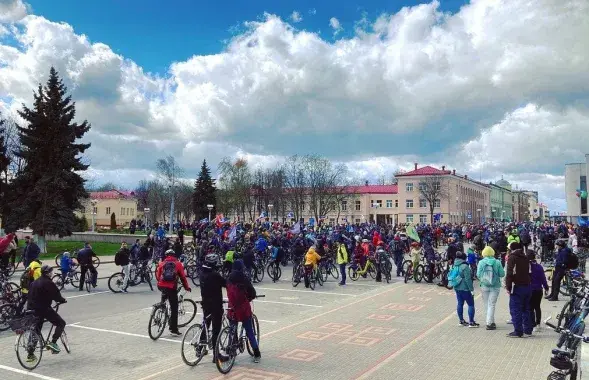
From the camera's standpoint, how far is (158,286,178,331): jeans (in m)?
10.1

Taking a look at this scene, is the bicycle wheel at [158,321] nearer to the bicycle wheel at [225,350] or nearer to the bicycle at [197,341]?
the bicycle at [197,341]

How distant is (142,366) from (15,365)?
84.2 inches

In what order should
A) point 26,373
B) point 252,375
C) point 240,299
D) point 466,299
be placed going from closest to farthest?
1. point 252,375
2. point 26,373
3. point 240,299
4. point 466,299

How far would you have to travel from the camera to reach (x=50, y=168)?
114 ft

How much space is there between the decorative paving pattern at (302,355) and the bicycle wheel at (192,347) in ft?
4.51

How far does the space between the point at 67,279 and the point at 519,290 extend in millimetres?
14121

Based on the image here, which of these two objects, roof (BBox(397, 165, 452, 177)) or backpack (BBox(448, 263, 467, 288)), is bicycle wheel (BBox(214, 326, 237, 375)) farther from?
roof (BBox(397, 165, 452, 177))

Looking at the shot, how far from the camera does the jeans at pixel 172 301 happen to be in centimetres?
1008

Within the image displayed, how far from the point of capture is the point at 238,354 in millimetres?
8773

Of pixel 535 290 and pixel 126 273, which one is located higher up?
pixel 535 290

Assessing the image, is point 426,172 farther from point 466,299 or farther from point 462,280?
point 462,280

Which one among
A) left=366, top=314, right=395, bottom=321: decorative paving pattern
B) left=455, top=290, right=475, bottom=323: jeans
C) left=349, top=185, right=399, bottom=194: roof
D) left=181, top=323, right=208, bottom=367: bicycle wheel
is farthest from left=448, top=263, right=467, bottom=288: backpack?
left=349, top=185, right=399, bottom=194: roof

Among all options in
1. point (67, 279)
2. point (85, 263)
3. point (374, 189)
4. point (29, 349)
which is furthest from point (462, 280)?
point (374, 189)

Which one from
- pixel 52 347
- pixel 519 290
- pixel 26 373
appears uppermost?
pixel 519 290
